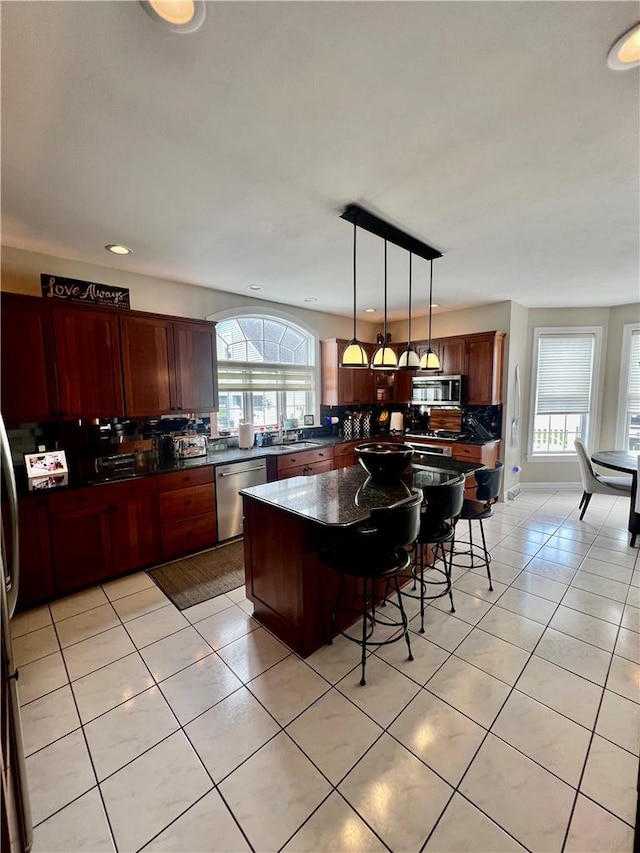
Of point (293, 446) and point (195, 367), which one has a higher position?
point (195, 367)

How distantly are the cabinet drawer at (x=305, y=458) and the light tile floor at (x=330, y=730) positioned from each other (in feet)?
5.67

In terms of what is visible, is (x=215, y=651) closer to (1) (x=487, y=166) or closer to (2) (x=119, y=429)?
(2) (x=119, y=429)

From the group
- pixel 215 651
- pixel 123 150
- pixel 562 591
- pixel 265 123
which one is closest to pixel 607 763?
pixel 562 591

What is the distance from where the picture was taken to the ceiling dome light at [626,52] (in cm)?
115

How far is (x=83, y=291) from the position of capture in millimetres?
2992

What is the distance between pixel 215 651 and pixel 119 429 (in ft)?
7.32

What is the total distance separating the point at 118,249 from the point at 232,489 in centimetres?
238

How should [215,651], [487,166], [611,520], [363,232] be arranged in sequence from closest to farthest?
[487,166], [215,651], [363,232], [611,520]

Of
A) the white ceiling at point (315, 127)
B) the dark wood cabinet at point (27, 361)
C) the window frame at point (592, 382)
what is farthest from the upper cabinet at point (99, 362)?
the window frame at point (592, 382)

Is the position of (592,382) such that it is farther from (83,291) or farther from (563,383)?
(83,291)

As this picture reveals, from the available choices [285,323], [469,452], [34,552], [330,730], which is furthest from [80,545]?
[469,452]

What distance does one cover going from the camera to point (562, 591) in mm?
2820

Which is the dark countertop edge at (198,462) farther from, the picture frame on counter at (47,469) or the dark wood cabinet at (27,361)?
the dark wood cabinet at (27,361)

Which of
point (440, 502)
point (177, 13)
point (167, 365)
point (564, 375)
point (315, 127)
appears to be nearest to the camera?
point (177, 13)
